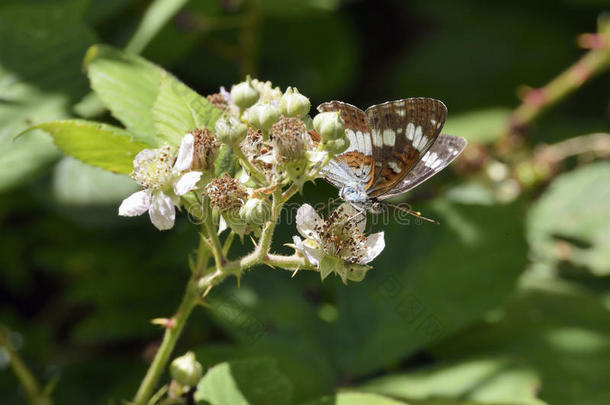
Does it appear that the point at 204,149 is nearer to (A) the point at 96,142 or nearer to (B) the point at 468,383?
(A) the point at 96,142

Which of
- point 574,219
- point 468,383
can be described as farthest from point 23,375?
point 574,219

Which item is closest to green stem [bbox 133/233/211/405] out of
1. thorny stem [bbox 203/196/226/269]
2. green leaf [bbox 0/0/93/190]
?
thorny stem [bbox 203/196/226/269]

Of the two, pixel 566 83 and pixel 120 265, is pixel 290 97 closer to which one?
pixel 120 265

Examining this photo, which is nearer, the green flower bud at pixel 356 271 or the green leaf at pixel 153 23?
the green flower bud at pixel 356 271

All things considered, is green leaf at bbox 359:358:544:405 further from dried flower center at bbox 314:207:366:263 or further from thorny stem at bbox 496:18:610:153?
thorny stem at bbox 496:18:610:153

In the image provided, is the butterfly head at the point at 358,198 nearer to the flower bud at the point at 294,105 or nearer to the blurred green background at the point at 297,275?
the flower bud at the point at 294,105

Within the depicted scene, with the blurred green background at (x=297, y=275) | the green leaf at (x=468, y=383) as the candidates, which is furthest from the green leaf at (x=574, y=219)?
the green leaf at (x=468, y=383)
